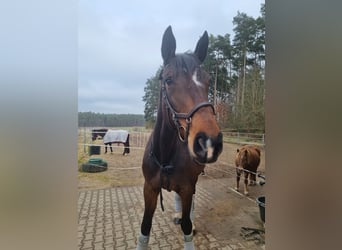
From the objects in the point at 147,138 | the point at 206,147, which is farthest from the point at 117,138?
the point at 206,147

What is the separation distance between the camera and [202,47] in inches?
38.4

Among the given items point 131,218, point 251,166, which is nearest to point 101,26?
point 131,218

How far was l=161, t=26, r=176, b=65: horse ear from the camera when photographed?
36.9 inches

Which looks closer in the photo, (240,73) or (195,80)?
(195,80)

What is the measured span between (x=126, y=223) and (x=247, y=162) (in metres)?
0.60

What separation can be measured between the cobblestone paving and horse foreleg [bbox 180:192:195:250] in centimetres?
2

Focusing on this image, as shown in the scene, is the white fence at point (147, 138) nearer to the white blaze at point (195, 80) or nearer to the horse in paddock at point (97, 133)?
the horse in paddock at point (97, 133)

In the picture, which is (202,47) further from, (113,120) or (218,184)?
(218,184)

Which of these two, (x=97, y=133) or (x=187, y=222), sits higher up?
(x=97, y=133)

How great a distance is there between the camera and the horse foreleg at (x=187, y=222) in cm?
97

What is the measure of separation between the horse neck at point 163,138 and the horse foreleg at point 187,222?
7.0 inches

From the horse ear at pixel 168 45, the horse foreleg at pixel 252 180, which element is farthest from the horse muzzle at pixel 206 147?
the horse ear at pixel 168 45

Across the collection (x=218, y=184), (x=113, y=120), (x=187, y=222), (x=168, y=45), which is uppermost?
(x=168, y=45)
